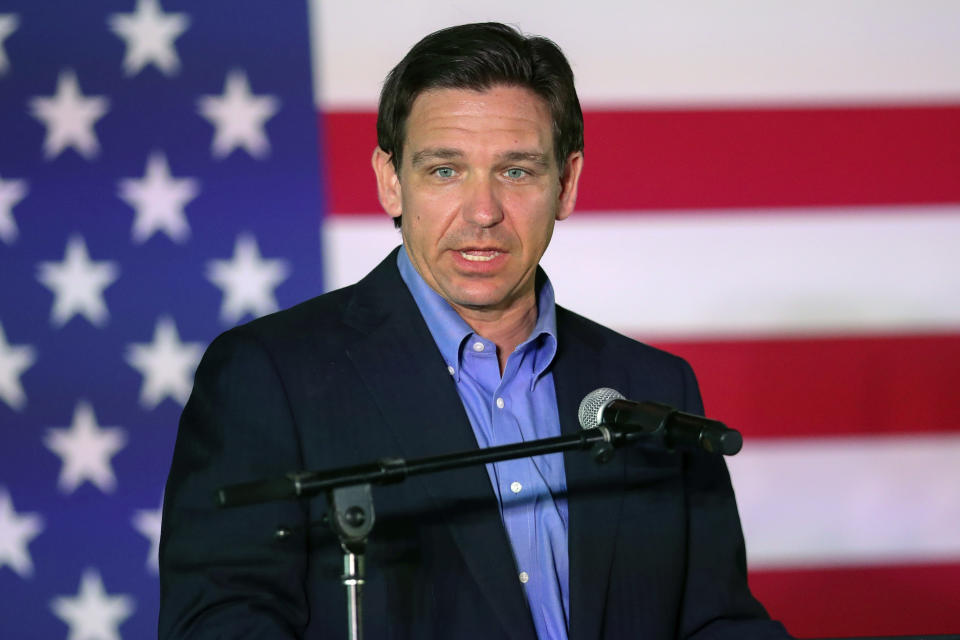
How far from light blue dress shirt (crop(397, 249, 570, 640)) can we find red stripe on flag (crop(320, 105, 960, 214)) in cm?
95

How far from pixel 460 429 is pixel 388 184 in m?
0.41

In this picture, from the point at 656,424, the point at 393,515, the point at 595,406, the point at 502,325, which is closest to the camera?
the point at 656,424

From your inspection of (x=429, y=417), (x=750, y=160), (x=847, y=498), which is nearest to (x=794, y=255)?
(x=750, y=160)

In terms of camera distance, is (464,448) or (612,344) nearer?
(464,448)

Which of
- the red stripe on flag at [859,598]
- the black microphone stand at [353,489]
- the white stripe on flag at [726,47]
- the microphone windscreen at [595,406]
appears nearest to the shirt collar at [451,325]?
the microphone windscreen at [595,406]

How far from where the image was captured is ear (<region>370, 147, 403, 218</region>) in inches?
67.8

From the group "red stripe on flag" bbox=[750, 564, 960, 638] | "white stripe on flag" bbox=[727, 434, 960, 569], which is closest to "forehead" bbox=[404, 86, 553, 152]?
"white stripe on flag" bbox=[727, 434, 960, 569]

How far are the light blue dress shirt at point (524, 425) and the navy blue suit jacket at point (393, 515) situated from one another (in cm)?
2

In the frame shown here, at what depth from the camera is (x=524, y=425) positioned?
5.27 feet

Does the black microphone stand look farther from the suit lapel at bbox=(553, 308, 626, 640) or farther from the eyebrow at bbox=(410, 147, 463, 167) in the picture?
the eyebrow at bbox=(410, 147, 463, 167)

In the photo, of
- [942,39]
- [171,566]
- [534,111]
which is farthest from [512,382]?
[942,39]

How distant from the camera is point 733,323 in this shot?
2.62m

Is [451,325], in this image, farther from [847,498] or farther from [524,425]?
[847,498]

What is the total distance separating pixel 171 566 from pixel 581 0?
1.70 m
